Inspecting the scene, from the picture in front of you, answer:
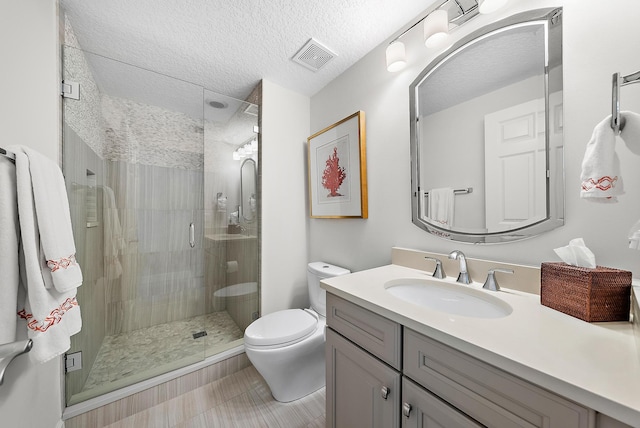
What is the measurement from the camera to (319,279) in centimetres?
171

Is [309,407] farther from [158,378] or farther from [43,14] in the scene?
[43,14]

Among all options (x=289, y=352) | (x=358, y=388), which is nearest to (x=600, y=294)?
(x=358, y=388)

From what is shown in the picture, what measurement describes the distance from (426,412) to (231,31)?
6.62ft

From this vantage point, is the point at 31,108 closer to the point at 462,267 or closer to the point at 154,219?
the point at 154,219

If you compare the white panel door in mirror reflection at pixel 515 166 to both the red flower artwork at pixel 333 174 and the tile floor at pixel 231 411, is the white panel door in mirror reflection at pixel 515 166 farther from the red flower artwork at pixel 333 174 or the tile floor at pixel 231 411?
the tile floor at pixel 231 411

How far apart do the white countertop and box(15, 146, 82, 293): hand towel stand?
1042 millimetres

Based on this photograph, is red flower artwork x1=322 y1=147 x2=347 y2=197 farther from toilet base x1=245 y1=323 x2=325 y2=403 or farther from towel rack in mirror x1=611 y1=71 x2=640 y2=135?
towel rack in mirror x1=611 y1=71 x2=640 y2=135

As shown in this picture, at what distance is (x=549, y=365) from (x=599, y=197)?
0.49 metres

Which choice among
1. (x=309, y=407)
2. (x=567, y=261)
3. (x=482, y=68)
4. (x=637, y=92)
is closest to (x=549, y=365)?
(x=567, y=261)

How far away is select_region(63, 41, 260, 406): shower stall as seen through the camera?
1435 mm

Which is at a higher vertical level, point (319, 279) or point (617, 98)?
point (617, 98)

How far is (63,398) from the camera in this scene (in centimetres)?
124

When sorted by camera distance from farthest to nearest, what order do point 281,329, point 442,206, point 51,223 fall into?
1. point 281,329
2. point 442,206
3. point 51,223

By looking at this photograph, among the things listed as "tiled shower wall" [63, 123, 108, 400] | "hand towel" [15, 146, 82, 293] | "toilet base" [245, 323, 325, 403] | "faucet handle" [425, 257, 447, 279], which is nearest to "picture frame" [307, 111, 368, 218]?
"faucet handle" [425, 257, 447, 279]
